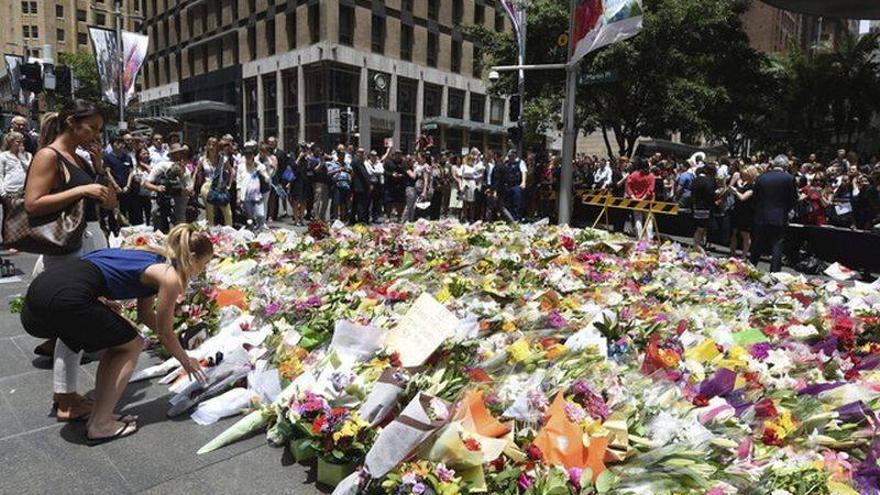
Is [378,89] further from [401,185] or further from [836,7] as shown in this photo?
[836,7]

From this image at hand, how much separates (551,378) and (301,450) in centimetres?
139

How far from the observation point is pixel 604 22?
11555 millimetres

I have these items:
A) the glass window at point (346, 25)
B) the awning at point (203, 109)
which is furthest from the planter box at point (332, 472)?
the awning at point (203, 109)

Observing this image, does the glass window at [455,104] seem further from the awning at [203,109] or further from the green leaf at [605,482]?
the green leaf at [605,482]

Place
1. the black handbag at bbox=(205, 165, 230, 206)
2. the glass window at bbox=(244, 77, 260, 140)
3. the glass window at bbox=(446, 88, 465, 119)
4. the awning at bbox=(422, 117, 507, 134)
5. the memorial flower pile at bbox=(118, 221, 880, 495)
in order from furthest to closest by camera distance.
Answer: the glass window at bbox=(446, 88, 465, 119)
the awning at bbox=(422, 117, 507, 134)
the glass window at bbox=(244, 77, 260, 140)
the black handbag at bbox=(205, 165, 230, 206)
the memorial flower pile at bbox=(118, 221, 880, 495)

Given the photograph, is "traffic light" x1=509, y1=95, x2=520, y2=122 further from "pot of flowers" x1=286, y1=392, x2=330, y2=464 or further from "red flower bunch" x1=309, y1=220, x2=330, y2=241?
"pot of flowers" x1=286, y1=392, x2=330, y2=464

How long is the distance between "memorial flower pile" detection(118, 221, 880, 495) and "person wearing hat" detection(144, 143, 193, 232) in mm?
3864

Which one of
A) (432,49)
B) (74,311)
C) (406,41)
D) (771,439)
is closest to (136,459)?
(74,311)

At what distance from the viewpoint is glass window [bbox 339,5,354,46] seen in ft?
118

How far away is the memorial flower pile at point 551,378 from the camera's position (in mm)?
2812

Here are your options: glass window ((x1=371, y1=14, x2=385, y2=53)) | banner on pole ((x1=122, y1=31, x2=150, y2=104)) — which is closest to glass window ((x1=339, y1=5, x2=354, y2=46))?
glass window ((x1=371, y1=14, x2=385, y2=53))

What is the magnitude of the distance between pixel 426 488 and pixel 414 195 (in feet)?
42.8

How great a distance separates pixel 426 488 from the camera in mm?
2713

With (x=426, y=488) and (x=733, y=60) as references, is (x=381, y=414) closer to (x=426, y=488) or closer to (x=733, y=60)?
(x=426, y=488)
